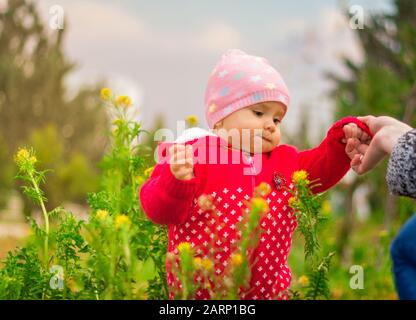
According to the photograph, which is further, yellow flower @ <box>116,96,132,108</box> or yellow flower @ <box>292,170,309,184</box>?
yellow flower @ <box>116,96,132,108</box>

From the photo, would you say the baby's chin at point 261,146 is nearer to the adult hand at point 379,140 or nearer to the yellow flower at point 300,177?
the yellow flower at point 300,177

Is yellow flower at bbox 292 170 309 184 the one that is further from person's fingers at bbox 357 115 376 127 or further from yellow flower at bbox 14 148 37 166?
yellow flower at bbox 14 148 37 166

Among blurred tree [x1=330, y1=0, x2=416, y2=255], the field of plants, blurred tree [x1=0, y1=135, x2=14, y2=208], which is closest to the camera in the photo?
the field of plants

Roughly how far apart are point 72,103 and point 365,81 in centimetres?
1897

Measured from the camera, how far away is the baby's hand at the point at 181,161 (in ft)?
4.76

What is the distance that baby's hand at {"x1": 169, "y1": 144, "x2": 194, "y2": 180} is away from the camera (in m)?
1.45

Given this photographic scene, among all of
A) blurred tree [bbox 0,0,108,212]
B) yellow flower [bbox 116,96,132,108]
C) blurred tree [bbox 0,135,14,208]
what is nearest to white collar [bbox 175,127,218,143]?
yellow flower [bbox 116,96,132,108]

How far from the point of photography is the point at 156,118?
1927 centimetres

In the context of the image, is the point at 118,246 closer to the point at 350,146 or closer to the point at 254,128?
the point at 254,128

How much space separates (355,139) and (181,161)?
556 millimetres

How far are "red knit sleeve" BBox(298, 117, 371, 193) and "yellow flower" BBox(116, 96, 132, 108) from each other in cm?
60

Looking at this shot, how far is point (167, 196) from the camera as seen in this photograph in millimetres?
1503

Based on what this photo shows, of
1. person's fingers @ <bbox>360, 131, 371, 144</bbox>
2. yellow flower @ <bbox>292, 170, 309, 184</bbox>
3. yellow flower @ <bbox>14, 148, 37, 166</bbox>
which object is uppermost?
person's fingers @ <bbox>360, 131, 371, 144</bbox>

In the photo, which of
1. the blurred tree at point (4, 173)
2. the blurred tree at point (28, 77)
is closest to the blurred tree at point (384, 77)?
the blurred tree at point (4, 173)
